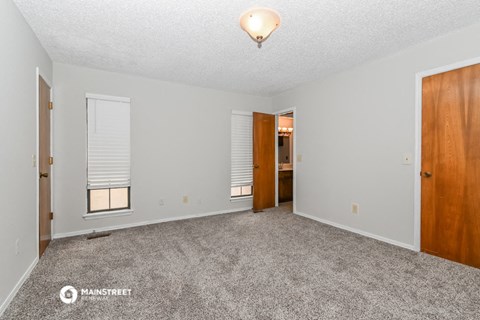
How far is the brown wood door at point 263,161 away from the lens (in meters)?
4.93

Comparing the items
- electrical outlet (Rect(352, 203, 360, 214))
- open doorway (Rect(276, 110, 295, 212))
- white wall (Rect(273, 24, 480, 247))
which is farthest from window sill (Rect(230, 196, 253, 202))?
electrical outlet (Rect(352, 203, 360, 214))

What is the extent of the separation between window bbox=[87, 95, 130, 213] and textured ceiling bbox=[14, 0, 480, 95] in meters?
0.61

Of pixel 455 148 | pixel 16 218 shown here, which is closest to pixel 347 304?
pixel 455 148

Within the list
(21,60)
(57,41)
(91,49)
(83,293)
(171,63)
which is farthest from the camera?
(171,63)

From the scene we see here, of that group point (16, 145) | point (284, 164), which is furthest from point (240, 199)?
point (16, 145)

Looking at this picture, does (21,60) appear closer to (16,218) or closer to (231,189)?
(16,218)

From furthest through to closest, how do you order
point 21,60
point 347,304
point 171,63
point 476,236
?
point 171,63, point 476,236, point 21,60, point 347,304

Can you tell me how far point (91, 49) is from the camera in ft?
9.61

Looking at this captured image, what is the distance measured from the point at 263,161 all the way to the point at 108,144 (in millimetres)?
2921

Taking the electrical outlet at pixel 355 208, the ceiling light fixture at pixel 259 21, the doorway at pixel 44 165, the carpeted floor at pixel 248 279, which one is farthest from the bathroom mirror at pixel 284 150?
the doorway at pixel 44 165

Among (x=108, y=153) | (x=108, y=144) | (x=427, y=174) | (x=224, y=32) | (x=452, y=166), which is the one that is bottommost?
(x=427, y=174)

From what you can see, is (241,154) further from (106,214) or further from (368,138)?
(106,214)

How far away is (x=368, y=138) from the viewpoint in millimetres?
3381

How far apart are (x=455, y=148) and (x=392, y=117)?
77cm
